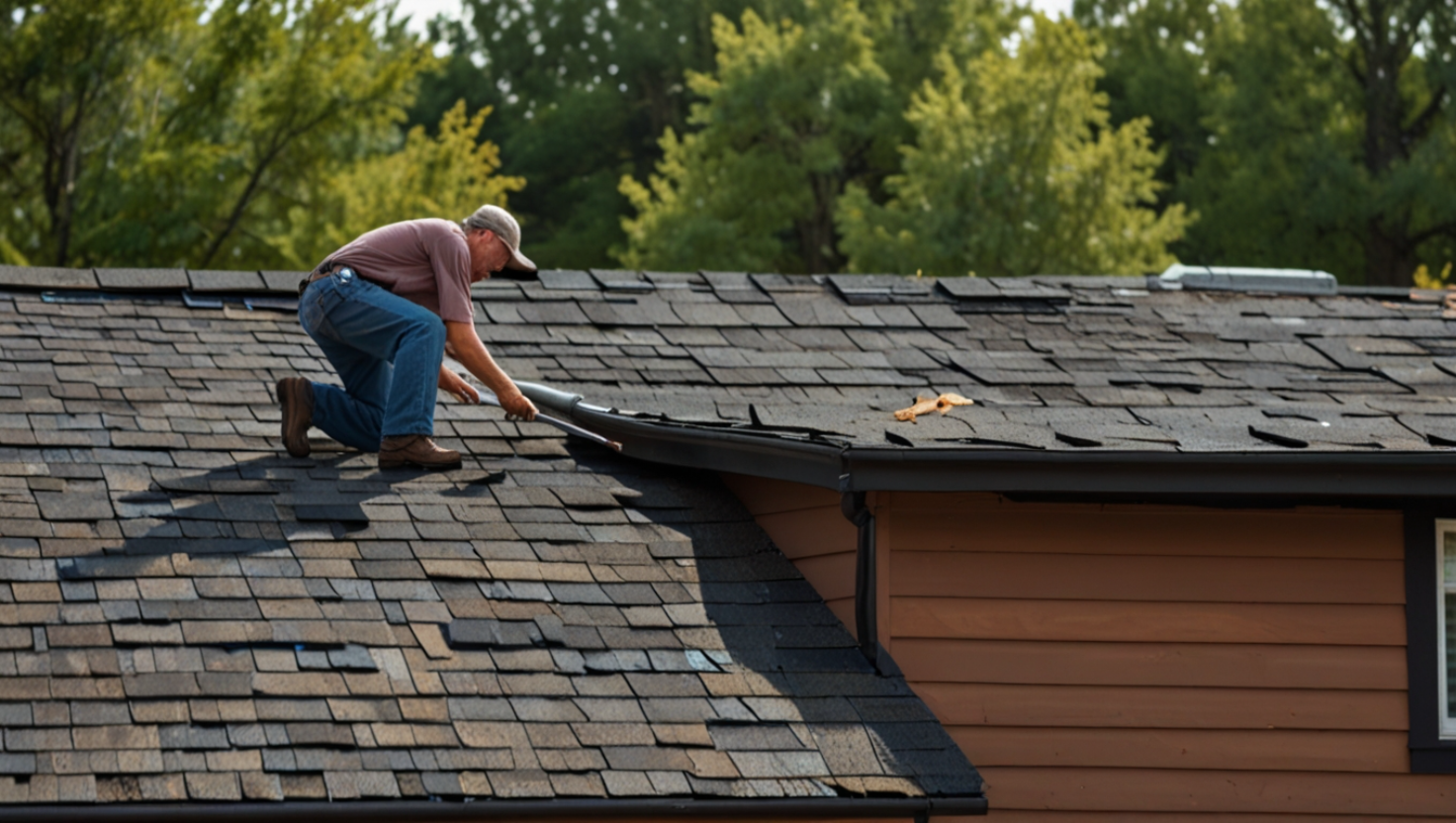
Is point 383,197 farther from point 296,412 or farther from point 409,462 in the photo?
point 409,462

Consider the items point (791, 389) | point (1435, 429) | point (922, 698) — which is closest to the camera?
point (922, 698)

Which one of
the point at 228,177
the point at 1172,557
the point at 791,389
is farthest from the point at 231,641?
the point at 228,177

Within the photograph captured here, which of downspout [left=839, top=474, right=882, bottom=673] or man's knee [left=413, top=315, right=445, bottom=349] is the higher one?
man's knee [left=413, top=315, right=445, bottom=349]

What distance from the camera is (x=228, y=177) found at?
21.9 meters

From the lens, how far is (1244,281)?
29.1ft

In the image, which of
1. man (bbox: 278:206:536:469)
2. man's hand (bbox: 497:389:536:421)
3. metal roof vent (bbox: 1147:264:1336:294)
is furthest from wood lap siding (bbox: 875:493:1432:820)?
metal roof vent (bbox: 1147:264:1336:294)

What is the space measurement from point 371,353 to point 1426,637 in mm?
4556

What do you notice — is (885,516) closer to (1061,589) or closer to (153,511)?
(1061,589)

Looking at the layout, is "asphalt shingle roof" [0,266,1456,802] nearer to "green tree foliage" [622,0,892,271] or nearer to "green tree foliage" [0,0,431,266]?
"green tree foliage" [0,0,431,266]

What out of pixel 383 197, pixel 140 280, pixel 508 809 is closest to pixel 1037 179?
pixel 383 197

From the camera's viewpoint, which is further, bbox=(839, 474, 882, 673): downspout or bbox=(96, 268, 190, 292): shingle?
bbox=(96, 268, 190, 292): shingle

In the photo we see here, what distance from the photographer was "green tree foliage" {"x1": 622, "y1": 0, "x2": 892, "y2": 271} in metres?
30.5

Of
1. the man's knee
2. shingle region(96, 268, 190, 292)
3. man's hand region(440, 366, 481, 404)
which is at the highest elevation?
shingle region(96, 268, 190, 292)

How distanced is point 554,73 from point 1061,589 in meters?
38.3
